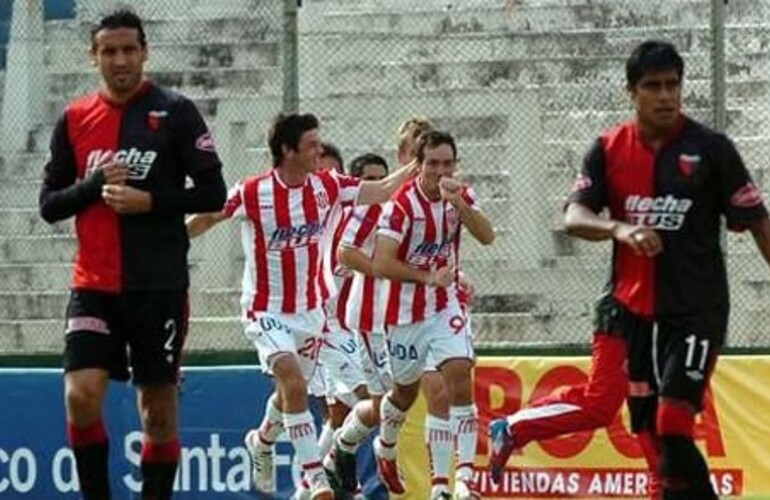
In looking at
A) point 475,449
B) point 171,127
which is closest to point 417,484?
point 475,449

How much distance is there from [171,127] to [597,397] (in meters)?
2.38

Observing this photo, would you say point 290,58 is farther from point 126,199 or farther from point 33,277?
point 126,199

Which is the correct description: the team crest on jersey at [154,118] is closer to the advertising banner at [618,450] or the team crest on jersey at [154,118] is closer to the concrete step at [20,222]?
the advertising banner at [618,450]

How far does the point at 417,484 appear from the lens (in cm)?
1453

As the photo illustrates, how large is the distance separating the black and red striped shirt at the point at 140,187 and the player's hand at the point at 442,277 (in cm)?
277

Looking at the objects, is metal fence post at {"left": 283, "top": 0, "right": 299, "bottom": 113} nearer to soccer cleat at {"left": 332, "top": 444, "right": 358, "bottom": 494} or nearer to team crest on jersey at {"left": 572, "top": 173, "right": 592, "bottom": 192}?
soccer cleat at {"left": 332, "top": 444, "right": 358, "bottom": 494}

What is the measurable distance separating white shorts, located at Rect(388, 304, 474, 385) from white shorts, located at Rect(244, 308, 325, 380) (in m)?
0.47

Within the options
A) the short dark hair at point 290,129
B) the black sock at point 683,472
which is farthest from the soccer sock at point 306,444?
the black sock at point 683,472

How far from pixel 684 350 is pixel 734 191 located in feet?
2.35

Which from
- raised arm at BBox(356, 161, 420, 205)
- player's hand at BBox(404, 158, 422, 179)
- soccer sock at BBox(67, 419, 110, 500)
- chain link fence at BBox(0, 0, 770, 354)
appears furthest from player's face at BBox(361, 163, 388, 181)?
soccer sock at BBox(67, 419, 110, 500)

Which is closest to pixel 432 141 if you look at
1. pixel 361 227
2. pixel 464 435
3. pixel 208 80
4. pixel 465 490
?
pixel 361 227

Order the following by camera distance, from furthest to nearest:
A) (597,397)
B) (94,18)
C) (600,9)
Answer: (94,18) → (600,9) → (597,397)

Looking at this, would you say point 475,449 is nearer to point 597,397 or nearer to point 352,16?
point 597,397

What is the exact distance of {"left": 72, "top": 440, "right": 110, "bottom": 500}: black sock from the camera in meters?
10.3
